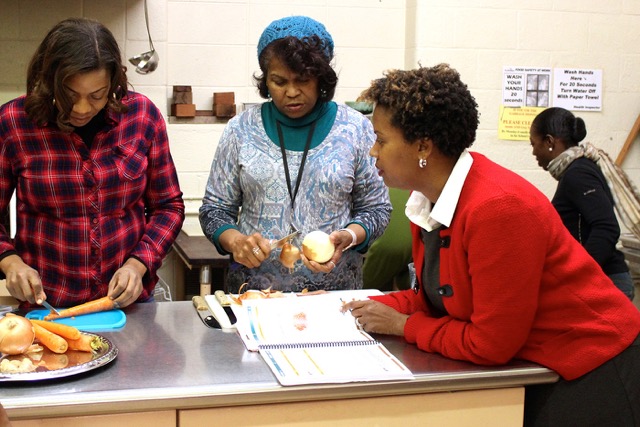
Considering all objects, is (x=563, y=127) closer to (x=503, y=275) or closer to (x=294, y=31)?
(x=294, y=31)

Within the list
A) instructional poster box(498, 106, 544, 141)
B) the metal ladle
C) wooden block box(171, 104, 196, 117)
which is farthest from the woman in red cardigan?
instructional poster box(498, 106, 544, 141)

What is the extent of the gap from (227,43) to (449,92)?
2492mm

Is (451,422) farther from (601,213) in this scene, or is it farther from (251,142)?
(601,213)

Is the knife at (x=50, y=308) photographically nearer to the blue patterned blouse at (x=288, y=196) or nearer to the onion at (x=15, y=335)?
the onion at (x=15, y=335)

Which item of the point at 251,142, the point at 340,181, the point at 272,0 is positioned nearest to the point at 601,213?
the point at 340,181

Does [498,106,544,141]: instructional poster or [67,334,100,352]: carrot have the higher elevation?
[498,106,544,141]: instructional poster

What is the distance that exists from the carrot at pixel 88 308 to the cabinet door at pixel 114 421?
48 cm

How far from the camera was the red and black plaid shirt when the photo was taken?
6.28 feet

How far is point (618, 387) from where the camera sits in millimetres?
1640

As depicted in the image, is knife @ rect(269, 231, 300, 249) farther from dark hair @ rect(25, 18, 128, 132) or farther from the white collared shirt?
A: dark hair @ rect(25, 18, 128, 132)

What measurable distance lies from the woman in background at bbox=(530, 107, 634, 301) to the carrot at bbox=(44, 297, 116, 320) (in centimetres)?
198

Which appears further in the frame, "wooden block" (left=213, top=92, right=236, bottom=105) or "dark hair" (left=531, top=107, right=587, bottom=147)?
"wooden block" (left=213, top=92, right=236, bottom=105)

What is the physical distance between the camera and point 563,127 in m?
3.26

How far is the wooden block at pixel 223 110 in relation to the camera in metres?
3.87
